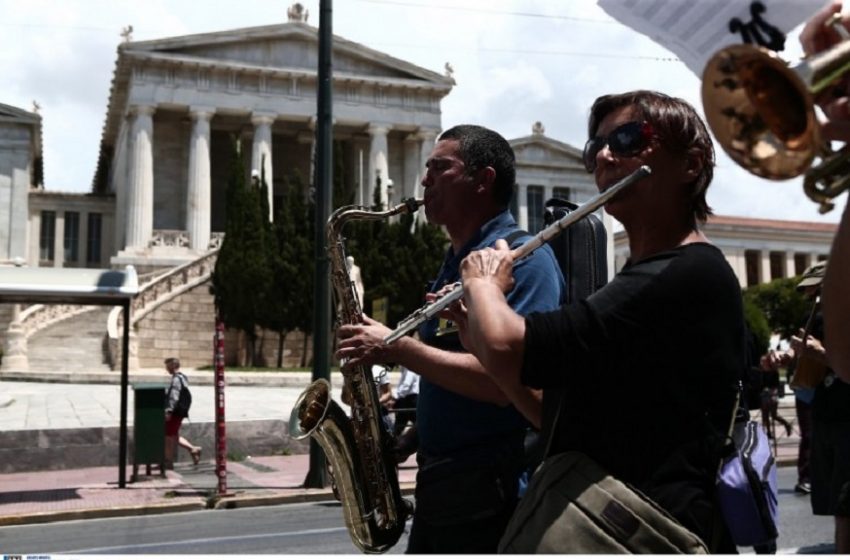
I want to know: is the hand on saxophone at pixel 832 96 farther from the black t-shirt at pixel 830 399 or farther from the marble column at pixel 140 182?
the marble column at pixel 140 182

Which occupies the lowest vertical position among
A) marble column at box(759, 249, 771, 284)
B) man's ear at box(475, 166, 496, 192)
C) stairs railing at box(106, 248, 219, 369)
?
man's ear at box(475, 166, 496, 192)

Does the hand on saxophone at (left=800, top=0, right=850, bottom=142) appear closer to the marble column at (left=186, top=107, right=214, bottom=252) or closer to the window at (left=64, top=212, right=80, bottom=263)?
the marble column at (left=186, top=107, right=214, bottom=252)

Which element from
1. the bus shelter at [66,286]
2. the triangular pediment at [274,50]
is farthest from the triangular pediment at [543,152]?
the bus shelter at [66,286]

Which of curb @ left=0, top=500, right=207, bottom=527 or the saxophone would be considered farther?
curb @ left=0, top=500, right=207, bottom=527

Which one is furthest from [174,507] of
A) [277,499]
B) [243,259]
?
[243,259]

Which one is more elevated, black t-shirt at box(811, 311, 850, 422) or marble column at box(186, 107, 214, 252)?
marble column at box(186, 107, 214, 252)

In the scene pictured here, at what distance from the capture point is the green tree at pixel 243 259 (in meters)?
37.2

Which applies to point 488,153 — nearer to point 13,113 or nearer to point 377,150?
point 377,150

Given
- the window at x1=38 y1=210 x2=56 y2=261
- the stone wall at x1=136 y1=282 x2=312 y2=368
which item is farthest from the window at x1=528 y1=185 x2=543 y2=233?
the window at x1=38 y1=210 x2=56 y2=261

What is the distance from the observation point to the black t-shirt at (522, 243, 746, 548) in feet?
6.72

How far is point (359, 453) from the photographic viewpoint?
3693mm

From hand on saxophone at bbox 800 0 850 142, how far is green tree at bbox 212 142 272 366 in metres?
35.7

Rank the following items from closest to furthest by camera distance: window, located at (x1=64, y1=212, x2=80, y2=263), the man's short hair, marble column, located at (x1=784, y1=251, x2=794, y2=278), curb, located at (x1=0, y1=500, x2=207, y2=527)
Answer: the man's short hair
curb, located at (x1=0, y1=500, x2=207, y2=527)
window, located at (x1=64, y1=212, x2=80, y2=263)
marble column, located at (x1=784, y1=251, x2=794, y2=278)

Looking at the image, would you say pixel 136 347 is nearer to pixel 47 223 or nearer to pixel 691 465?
pixel 47 223
